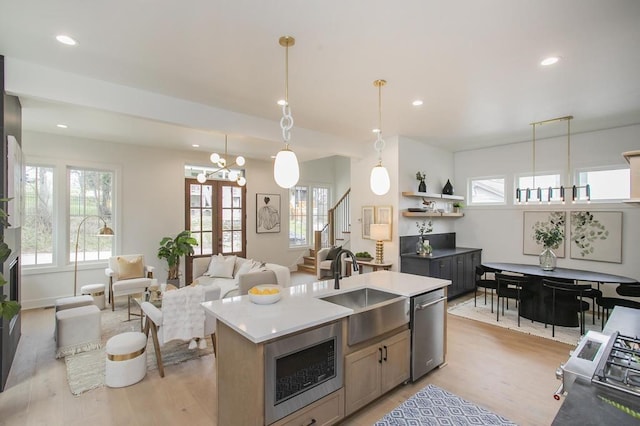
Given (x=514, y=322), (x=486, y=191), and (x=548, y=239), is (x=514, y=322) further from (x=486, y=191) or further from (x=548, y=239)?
(x=486, y=191)

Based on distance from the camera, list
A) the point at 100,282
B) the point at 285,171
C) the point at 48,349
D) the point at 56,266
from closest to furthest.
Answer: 1. the point at 285,171
2. the point at 48,349
3. the point at 56,266
4. the point at 100,282

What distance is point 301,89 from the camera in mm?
3445

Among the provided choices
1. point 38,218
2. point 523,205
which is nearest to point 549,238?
point 523,205

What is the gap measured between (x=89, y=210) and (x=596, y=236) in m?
9.06

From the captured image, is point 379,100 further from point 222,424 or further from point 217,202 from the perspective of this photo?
point 217,202

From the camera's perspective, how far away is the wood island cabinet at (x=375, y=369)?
2.28m

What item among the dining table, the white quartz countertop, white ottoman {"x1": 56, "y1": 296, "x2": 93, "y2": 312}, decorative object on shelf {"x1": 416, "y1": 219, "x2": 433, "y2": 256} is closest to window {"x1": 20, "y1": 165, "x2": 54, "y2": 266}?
white ottoman {"x1": 56, "y1": 296, "x2": 93, "y2": 312}

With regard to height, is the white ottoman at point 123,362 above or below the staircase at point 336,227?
below

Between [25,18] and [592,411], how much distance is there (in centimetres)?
388

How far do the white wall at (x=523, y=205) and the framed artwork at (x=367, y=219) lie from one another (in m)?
2.34

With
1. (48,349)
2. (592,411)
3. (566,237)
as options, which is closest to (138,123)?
(48,349)

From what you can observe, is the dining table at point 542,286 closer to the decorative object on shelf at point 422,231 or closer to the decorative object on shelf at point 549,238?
the decorative object on shelf at point 549,238

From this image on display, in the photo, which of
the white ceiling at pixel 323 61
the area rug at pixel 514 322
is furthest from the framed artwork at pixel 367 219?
the area rug at pixel 514 322

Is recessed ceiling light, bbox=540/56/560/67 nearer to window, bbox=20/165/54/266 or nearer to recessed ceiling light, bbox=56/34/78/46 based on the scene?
recessed ceiling light, bbox=56/34/78/46
